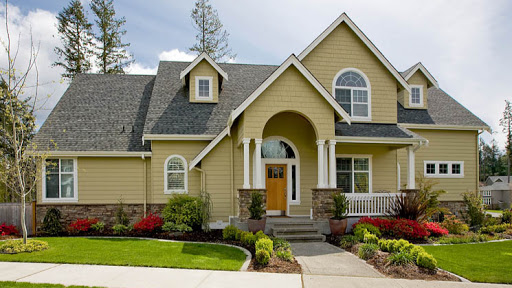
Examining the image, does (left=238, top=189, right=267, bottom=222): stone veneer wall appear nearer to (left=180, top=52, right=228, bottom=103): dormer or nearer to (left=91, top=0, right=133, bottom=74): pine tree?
(left=180, top=52, right=228, bottom=103): dormer

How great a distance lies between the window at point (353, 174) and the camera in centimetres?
1562

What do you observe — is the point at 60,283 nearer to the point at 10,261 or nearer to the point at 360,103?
the point at 10,261

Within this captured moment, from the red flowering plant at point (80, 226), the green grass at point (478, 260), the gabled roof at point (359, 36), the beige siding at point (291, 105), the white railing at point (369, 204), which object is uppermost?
the gabled roof at point (359, 36)

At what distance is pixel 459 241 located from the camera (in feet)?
38.3

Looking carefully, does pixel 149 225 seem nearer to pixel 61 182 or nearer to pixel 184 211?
pixel 184 211

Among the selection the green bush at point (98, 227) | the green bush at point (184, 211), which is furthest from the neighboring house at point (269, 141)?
the green bush at point (184, 211)

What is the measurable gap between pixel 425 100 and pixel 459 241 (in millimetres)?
8359

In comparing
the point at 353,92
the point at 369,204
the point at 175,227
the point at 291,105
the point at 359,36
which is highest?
the point at 359,36

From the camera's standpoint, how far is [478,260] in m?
9.15

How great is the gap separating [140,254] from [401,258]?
656 cm

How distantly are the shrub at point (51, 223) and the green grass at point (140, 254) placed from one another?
251cm

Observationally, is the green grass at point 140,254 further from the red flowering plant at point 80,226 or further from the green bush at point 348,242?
the green bush at point 348,242

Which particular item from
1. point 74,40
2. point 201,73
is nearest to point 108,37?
point 74,40

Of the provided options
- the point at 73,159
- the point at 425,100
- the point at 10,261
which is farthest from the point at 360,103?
the point at 10,261
